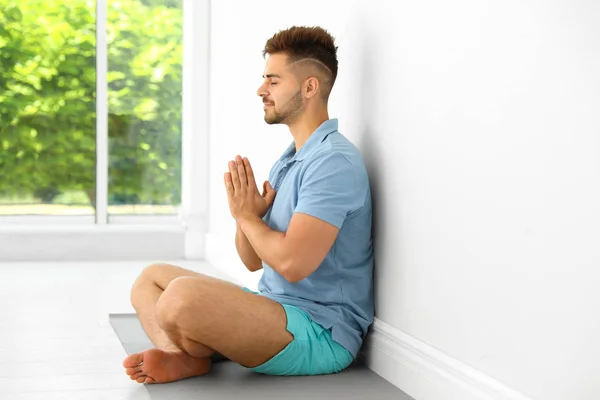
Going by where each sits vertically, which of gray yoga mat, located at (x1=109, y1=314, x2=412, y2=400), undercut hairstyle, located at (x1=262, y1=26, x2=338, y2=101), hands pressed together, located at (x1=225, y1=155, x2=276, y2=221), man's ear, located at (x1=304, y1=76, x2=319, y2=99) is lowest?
gray yoga mat, located at (x1=109, y1=314, x2=412, y2=400)

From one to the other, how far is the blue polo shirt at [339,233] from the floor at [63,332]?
57 cm

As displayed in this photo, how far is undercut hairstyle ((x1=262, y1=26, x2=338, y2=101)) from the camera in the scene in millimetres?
2791

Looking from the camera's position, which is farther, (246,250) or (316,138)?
(246,250)

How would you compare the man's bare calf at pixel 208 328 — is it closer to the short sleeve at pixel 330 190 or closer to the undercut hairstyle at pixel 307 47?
the short sleeve at pixel 330 190

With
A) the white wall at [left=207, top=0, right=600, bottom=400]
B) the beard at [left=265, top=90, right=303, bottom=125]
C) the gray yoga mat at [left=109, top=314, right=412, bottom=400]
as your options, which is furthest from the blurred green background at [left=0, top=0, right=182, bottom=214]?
the gray yoga mat at [left=109, top=314, right=412, bottom=400]

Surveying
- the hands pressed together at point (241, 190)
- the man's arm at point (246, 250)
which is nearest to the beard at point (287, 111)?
the hands pressed together at point (241, 190)

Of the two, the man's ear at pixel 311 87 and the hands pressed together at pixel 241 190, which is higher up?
the man's ear at pixel 311 87

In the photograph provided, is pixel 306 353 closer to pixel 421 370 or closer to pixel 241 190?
pixel 421 370

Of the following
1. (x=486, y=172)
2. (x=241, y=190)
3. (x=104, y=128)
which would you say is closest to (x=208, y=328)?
(x=241, y=190)

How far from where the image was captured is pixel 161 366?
8.32 ft

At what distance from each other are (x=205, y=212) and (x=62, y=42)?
1.44 metres

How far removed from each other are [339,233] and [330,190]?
182 millimetres

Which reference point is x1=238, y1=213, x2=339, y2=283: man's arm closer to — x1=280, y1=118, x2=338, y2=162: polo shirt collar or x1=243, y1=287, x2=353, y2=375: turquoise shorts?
x1=243, y1=287, x2=353, y2=375: turquoise shorts

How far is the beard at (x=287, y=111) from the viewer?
9.21ft
